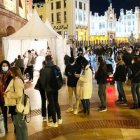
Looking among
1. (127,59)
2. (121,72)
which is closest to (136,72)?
(121,72)

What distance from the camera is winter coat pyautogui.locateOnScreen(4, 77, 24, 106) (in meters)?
6.99


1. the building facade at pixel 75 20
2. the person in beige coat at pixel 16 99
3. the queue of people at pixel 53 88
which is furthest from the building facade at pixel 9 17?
the building facade at pixel 75 20

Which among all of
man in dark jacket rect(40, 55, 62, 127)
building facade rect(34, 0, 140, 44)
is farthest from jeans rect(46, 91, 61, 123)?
building facade rect(34, 0, 140, 44)

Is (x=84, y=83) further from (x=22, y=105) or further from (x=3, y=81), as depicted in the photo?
(x=22, y=105)

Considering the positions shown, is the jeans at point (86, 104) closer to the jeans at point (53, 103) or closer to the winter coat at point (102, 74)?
the winter coat at point (102, 74)

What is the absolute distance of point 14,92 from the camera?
7.04m

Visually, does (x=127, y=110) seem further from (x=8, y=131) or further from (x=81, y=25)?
(x=81, y=25)

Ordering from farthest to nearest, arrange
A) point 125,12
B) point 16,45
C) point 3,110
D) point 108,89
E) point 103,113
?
point 125,12
point 16,45
point 108,89
point 103,113
point 3,110

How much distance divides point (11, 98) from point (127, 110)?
4943 millimetres

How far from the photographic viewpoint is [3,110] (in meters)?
8.55

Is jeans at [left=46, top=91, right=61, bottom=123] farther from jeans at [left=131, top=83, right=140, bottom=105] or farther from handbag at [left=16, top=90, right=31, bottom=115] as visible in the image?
jeans at [left=131, top=83, right=140, bottom=105]

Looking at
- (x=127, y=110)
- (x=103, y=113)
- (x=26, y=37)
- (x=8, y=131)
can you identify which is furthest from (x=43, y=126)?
(x=26, y=37)

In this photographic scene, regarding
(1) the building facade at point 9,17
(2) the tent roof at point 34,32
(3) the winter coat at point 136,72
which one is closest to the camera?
(3) the winter coat at point 136,72

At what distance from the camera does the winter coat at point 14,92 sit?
6992 millimetres
